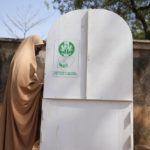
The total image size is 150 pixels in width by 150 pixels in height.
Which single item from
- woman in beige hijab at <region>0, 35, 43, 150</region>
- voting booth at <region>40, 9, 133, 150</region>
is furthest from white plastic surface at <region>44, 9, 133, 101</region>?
woman in beige hijab at <region>0, 35, 43, 150</region>

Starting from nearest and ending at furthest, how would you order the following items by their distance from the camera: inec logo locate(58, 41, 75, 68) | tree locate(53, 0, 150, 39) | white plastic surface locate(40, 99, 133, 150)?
white plastic surface locate(40, 99, 133, 150)
inec logo locate(58, 41, 75, 68)
tree locate(53, 0, 150, 39)

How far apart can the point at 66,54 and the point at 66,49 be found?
0.07 meters

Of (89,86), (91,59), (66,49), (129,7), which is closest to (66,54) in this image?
(66,49)

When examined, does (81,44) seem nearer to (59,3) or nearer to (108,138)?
(108,138)

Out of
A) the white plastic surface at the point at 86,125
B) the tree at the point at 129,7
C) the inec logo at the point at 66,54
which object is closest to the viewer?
the white plastic surface at the point at 86,125

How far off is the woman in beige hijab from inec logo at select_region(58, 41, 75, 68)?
514mm

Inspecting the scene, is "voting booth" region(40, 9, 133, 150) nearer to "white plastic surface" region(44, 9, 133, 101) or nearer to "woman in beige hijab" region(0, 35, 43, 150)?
"white plastic surface" region(44, 9, 133, 101)

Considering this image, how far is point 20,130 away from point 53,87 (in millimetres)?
789

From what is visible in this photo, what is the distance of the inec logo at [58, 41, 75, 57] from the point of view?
5094mm

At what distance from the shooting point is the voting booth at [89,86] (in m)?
4.96

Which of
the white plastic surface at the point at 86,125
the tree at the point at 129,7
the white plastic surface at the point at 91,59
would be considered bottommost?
the white plastic surface at the point at 86,125

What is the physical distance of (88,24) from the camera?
5.11 m

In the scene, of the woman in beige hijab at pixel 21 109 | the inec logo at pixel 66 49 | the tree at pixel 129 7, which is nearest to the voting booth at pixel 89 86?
the inec logo at pixel 66 49

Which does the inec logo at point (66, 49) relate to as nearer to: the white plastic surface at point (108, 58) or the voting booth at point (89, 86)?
the voting booth at point (89, 86)
